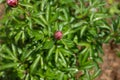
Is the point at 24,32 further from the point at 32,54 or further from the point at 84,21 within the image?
the point at 84,21

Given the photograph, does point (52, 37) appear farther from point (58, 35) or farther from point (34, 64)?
point (34, 64)

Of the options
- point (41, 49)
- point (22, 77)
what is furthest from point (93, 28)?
Answer: point (22, 77)

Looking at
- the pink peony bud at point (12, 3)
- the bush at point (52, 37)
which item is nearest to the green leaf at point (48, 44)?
the bush at point (52, 37)

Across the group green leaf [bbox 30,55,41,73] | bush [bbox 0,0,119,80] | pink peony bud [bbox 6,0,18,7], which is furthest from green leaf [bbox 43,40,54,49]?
pink peony bud [bbox 6,0,18,7]

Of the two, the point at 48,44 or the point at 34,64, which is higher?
the point at 48,44

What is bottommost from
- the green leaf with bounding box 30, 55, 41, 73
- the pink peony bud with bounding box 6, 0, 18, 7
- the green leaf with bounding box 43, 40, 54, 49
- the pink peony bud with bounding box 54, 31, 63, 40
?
the green leaf with bounding box 30, 55, 41, 73

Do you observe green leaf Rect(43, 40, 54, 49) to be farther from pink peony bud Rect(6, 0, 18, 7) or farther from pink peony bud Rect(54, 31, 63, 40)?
pink peony bud Rect(6, 0, 18, 7)

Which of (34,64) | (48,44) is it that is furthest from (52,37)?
(34,64)

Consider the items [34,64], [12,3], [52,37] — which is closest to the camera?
[12,3]

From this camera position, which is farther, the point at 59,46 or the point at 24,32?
the point at 24,32
